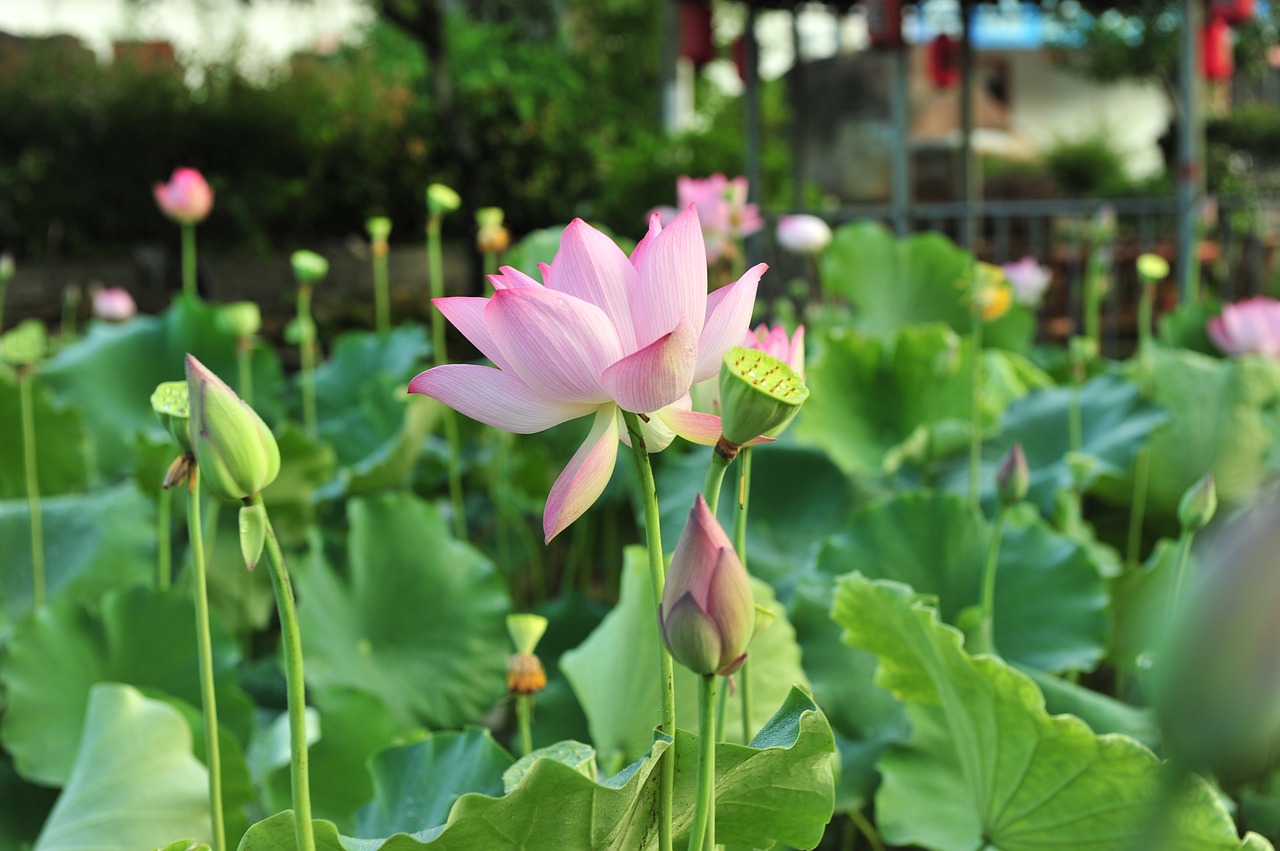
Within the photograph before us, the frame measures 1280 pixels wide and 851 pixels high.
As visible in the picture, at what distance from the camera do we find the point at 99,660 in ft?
2.32

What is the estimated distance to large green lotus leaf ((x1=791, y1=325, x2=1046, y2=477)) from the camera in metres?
0.95

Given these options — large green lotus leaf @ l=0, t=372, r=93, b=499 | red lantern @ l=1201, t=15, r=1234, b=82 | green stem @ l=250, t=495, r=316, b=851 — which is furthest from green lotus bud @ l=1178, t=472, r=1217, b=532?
red lantern @ l=1201, t=15, r=1234, b=82

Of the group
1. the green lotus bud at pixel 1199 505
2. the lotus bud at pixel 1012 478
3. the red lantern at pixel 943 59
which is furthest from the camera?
the red lantern at pixel 943 59

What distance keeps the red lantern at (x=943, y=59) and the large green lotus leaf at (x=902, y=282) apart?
4.19 m

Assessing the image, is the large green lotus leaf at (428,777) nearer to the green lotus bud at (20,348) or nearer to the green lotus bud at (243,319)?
the green lotus bud at (20,348)

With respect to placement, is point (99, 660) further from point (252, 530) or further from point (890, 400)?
point (890, 400)

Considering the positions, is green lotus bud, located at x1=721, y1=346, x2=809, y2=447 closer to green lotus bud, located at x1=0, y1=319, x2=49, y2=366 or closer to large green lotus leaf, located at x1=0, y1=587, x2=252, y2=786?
large green lotus leaf, located at x1=0, y1=587, x2=252, y2=786

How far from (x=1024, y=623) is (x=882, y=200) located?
638 cm

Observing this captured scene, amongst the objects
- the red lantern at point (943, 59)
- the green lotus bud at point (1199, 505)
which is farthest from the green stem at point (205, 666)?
the red lantern at point (943, 59)

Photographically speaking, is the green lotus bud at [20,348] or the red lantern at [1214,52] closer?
the green lotus bud at [20,348]

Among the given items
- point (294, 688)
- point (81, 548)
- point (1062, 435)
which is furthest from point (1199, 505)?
point (81, 548)

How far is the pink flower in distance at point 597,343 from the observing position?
0.26 m

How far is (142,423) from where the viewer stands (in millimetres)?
1231

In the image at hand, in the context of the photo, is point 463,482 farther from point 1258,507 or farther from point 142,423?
point 1258,507
